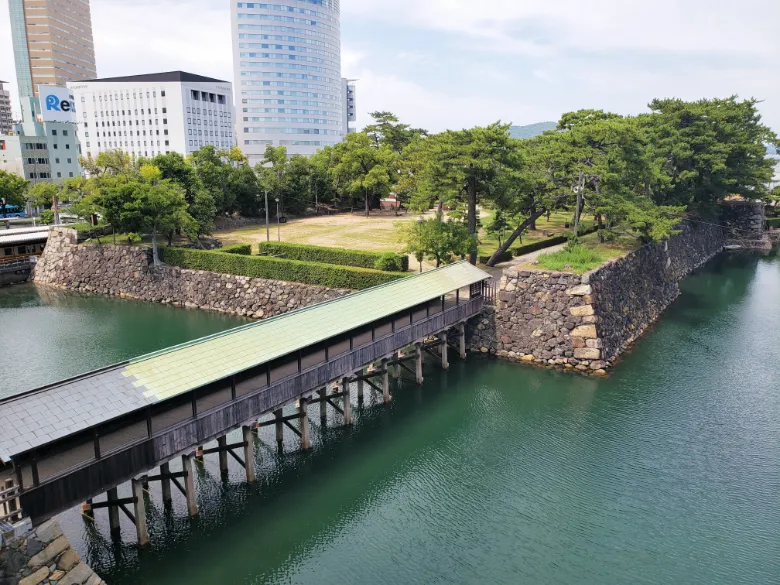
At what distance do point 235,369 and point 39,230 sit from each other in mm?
56169

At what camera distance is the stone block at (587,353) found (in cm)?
3644

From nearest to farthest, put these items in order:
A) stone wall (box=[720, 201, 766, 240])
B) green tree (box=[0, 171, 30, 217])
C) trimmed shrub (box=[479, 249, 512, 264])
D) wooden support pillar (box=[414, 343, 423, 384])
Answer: wooden support pillar (box=[414, 343, 423, 384])
trimmed shrub (box=[479, 249, 512, 264])
green tree (box=[0, 171, 30, 217])
stone wall (box=[720, 201, 766, 240])

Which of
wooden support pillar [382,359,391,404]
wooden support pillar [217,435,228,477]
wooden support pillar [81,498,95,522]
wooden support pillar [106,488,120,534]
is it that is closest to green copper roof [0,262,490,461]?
wooden support pillar [382,359,391,404]

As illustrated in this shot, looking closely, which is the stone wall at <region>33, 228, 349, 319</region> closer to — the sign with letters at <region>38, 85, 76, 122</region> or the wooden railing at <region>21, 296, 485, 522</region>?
the wooden railing at <region>21, 296, 485, 522</region>

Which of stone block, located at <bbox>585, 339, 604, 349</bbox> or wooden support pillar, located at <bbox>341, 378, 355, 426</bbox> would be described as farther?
stone block, located at <bbox>585, 339, 604, 349</bbox>

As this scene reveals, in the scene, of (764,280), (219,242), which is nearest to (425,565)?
(219,242)

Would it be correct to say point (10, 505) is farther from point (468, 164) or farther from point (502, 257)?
point (502, 257)

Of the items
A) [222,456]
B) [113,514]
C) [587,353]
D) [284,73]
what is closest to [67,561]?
[113,514]

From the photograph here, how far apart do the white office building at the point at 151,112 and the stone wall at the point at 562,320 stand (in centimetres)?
11257

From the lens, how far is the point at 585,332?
36.8 metres

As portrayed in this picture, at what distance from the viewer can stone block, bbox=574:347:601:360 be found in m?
36.4

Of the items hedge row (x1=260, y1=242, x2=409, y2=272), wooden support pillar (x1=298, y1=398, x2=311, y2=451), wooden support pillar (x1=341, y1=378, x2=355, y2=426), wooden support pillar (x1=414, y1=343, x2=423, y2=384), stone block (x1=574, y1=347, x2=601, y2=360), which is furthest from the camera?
hedge row (x1=260, y1=242, x2=409, y2=272)

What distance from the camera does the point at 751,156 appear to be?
242ft

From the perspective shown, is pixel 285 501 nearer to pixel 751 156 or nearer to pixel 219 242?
pixel 219 242
